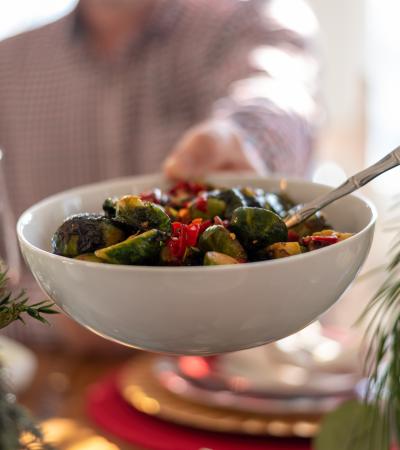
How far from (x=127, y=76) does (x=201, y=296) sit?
135 cm

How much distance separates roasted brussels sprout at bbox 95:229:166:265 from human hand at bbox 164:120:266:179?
9.4 inches

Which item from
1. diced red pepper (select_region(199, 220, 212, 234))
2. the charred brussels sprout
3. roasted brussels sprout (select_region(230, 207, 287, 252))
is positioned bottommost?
the charred brussels sprout

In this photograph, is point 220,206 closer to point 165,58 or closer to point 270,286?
point 270,286

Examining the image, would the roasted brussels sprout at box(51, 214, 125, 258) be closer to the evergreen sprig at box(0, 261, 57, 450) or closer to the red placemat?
the evergreen sprig at box(0, 261, 57, 450)

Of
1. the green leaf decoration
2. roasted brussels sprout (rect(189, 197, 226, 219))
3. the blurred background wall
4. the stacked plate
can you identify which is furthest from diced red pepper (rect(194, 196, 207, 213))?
the blurred background wall

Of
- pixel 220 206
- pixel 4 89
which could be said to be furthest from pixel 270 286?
pixel 4 89

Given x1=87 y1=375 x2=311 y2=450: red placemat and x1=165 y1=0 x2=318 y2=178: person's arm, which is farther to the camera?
x1=165 y1=0 x2=318 y2=178: person's arm

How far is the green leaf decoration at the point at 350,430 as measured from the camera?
586 mm

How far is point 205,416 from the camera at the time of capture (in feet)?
2.96

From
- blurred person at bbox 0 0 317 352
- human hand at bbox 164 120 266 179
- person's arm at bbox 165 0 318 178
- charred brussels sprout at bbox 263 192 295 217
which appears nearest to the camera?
charred brussels sprout at bbox 263 192 295 217

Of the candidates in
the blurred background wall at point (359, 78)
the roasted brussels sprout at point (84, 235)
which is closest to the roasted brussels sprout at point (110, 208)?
the roasted brussels sprout at point (84, 235)

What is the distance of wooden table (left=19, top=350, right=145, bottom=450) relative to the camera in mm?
904

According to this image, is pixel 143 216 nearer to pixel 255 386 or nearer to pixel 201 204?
pixel 201 204

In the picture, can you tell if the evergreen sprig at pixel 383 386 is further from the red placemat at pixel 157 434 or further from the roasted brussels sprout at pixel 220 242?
the red placemat at pixel 157 434
